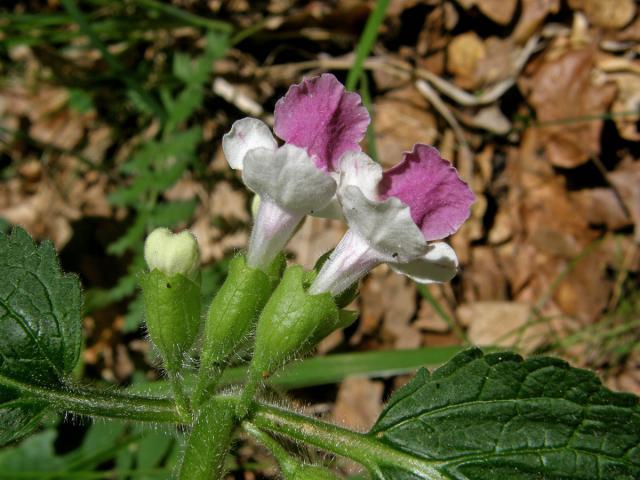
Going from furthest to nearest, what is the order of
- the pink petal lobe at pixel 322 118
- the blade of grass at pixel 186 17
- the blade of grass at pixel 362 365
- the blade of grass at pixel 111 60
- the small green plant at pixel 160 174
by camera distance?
1. the blade of grass at pixel 186 17
2. the blade of grass at pixel 111 60
3. the small green plant at pixel 160 174
4. the blade of grass at pixel 362 365
5. the pink petal lobe at pixel 322 118

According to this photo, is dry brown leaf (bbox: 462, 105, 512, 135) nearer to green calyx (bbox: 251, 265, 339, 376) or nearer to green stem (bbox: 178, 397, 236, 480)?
green calyx (bbox: 251, 265, 339, 376)

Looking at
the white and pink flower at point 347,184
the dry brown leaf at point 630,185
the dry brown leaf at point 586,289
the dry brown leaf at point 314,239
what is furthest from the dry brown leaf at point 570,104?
the white and pink flower at point 347,184

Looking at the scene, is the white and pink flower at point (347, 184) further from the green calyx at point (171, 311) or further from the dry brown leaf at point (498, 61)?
the dry brown leaf at point (498, 61)

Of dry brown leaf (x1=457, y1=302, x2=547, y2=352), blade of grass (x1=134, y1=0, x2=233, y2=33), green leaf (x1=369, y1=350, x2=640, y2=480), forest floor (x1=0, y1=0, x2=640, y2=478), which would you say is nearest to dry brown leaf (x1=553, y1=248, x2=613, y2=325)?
forest floor (x1=0, y1=0, x2=640, y2=478)

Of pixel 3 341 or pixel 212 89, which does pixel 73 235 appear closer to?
pixel 212 89

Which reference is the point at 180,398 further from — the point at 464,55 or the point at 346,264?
the point at 464,55

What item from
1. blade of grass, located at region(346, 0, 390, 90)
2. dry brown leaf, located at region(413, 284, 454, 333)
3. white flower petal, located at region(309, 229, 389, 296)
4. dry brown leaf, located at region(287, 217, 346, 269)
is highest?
white flower petal, located at region(309, 229, 389, 296)

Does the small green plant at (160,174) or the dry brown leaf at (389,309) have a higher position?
the small green plant at (160,174)
